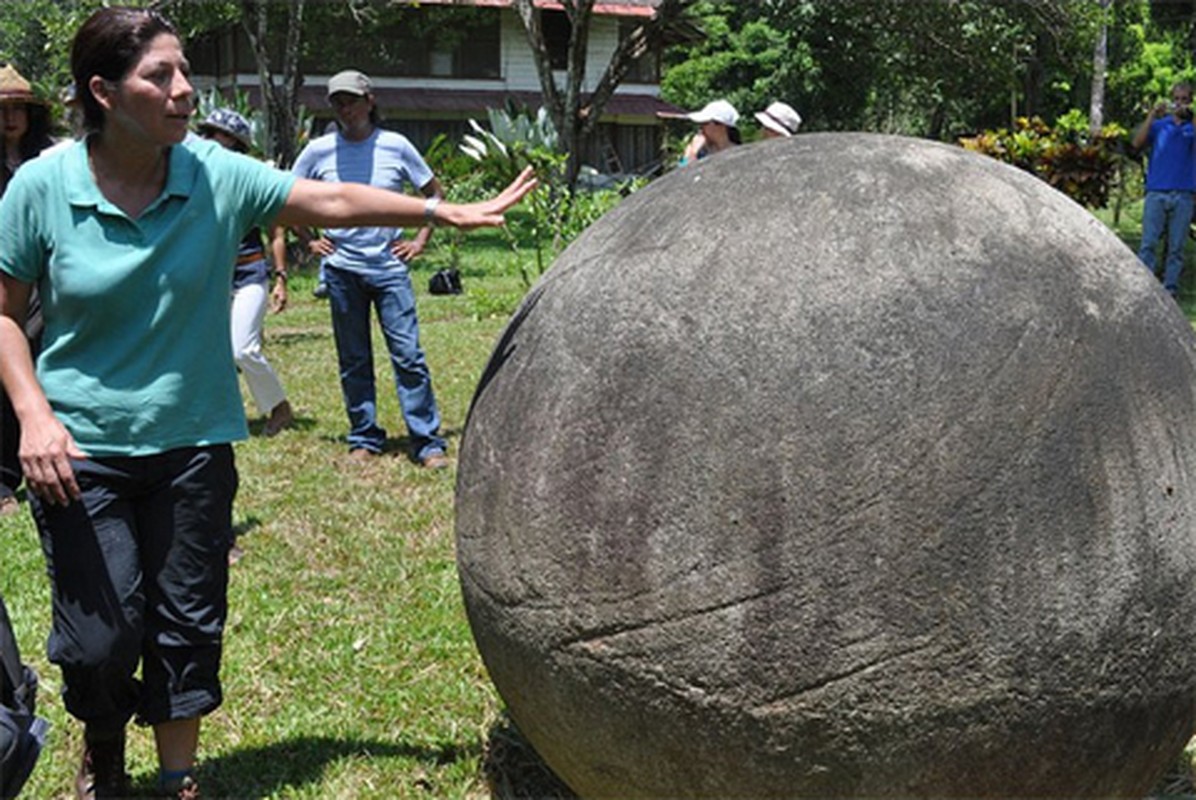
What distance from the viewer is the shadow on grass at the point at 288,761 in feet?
14.1

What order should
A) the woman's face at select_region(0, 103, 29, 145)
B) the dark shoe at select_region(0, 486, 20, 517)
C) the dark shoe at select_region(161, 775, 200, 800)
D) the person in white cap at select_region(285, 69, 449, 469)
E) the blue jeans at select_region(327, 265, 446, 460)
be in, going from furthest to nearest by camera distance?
the blue jeans at select_region(327, 265, 446, 460)
the person in white cap at select_region(285, 69, 449, 469)
the dark shoe at select_region(0, 486, 20, 517)
the woman's face at select_region(0, 103, 29, 145)
the dark shoe at select_region(161, 775, 200, 800)

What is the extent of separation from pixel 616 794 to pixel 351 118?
5.38 metres

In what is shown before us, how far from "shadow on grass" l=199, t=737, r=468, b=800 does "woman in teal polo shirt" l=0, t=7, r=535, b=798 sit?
0.29m

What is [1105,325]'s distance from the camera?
3.26 m

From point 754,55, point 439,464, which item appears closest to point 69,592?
point 439,464

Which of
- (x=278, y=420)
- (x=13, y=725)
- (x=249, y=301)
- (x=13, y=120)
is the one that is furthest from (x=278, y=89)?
(x=13, y=725)

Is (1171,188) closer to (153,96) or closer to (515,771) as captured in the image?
(515,771)

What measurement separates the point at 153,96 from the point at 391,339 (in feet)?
14.9

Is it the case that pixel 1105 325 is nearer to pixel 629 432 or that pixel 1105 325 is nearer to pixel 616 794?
pixel 629 432

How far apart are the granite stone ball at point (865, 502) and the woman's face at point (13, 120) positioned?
4014mm

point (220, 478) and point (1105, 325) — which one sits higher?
point (1105, 325)

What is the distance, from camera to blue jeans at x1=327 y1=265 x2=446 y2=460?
318 inches

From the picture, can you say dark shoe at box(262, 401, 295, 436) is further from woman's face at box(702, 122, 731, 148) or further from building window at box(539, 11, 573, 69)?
building window at box(539, 11, 573, 69)

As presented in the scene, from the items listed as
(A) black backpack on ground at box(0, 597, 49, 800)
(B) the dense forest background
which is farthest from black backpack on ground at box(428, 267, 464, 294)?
(A) black backpack on ground at box(0, 597, 49, 800)
